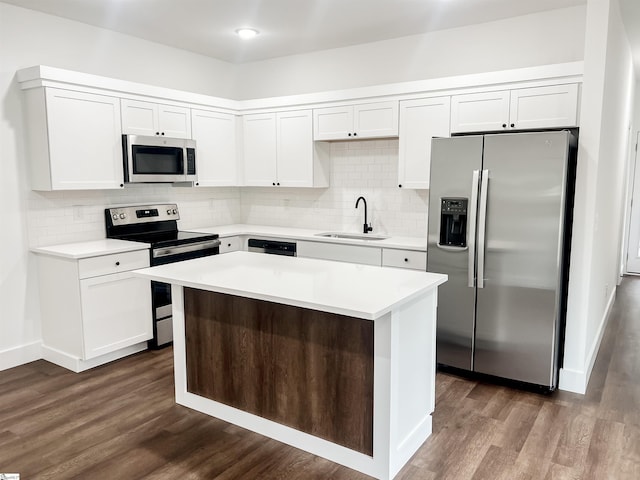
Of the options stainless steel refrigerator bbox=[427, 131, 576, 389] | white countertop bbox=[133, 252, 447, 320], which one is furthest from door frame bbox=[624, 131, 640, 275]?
white countertop bbox=[133, 252, 447, 320]

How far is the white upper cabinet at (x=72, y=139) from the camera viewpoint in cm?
370

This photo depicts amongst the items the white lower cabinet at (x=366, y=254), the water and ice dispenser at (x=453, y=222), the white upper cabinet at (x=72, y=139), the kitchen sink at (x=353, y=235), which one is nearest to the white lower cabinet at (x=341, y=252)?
the white lower cabinet at (x=366, y=254)

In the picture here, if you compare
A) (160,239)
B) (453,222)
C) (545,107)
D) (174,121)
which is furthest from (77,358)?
(545,107)

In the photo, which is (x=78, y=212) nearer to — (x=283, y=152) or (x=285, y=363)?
(x=283, y=152)

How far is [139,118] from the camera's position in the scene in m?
4.30

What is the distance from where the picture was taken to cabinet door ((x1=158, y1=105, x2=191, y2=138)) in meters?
4.48

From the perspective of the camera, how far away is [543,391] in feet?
11.0

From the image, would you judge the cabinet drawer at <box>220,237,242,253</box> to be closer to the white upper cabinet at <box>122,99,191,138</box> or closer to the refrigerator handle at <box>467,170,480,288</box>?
the white upper cabinet at <box>122,99,191,138</box>

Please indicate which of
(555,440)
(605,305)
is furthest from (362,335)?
(605,305)

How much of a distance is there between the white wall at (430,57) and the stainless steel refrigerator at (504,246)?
110 centimetres

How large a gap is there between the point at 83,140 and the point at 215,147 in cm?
143

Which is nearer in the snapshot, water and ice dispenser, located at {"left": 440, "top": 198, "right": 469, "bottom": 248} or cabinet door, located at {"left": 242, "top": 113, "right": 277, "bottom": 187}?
water and ice dispenser, located at {"left": 440, "top": 198, "right": 469, "bottom": 248}

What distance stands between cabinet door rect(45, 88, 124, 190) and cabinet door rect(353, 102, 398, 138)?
6.83ft

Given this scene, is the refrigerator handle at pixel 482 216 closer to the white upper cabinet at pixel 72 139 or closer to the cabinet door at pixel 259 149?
the cabinet door at pixel 259 149
